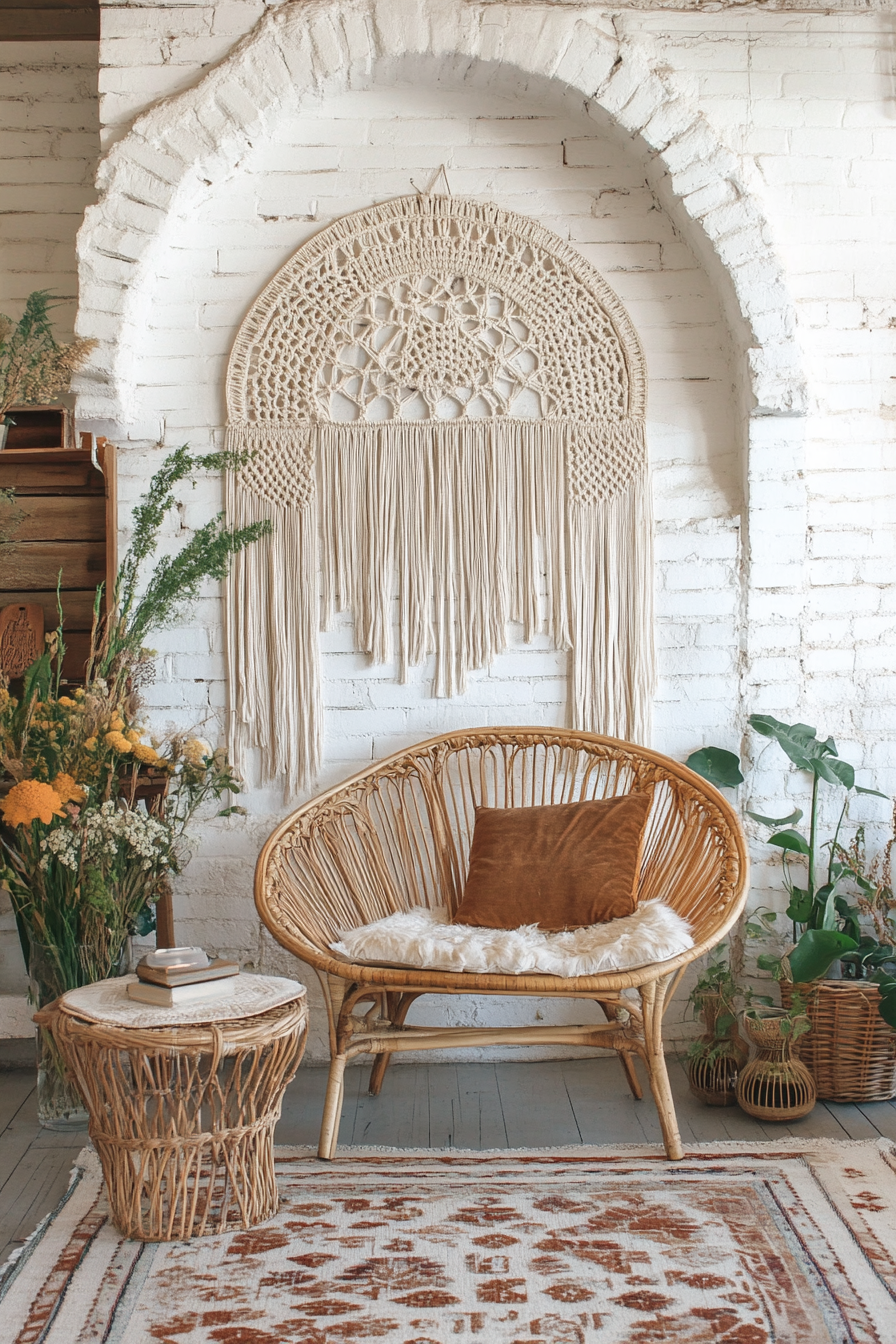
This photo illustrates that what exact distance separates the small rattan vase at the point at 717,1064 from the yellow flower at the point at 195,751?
1.37 m

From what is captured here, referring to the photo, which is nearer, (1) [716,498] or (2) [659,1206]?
(2) [659,1206]

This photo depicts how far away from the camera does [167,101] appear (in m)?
2.90

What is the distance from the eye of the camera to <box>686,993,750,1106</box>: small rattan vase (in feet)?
8.47

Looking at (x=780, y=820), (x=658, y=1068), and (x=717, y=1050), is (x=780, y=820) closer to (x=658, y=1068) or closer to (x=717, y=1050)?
(x=717, y=1050)

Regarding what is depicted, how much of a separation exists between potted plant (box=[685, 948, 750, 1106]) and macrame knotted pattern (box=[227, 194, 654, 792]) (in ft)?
2.26

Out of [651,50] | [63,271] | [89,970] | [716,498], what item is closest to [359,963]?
[89,970]

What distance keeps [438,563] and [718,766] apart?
93 centimetres

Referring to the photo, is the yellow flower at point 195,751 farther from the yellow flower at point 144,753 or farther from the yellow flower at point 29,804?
the yellow flower at point 29,804

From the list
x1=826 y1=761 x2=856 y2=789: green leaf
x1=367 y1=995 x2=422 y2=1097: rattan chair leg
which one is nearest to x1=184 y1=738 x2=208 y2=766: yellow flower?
x1=367 y1=995 x2=422 y2=1097: rattan chair leg

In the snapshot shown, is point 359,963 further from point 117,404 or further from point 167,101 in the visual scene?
point 167,101

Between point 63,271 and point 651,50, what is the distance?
1.76 metres

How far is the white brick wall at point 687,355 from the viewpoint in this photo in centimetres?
300

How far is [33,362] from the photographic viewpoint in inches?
100

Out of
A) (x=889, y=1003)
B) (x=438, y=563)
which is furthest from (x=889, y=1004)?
(x=438, y=563)
